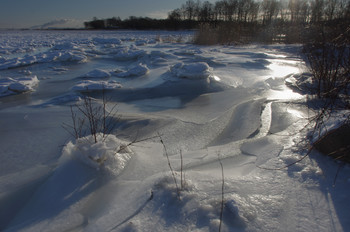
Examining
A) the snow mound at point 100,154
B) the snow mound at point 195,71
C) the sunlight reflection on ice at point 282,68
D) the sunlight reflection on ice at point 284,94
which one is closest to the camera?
the snow mound at point 100,154

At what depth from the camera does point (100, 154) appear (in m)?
1.60

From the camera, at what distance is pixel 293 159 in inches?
62.4

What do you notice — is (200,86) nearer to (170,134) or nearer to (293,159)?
(170,134)

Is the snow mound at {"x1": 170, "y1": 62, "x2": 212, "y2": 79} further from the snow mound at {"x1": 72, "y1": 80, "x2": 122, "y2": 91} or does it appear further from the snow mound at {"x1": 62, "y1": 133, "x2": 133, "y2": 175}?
the snow mound at {"x1": 62, "y1": 133, "x2": 133, "y2": 175}

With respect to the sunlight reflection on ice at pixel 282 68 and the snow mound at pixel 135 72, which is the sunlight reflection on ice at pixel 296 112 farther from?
the snow mound at pixel 135 72

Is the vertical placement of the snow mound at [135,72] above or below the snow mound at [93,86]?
above

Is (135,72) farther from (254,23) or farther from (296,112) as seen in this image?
(254,23)

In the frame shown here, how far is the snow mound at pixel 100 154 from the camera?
1.61 metres

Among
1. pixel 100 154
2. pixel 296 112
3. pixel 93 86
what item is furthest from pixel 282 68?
pixel 100 154

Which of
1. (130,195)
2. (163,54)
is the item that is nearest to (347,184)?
(130,195)

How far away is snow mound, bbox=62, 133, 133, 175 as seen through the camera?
1606 mm

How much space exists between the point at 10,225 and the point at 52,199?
24 cm

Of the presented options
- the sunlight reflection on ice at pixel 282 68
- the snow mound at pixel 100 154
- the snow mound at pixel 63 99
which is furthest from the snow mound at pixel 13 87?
the sunlight reflection on ice at pixel 282 68

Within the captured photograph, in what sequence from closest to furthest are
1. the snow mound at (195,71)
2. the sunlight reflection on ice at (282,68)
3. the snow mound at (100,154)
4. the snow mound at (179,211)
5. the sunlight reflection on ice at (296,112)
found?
the snow mound at (179,211) < the snow mound at (100,154) < the sunlight reflection on ice at (296,112) < the snow mound at (195,71) < the sunlight reflection on ice at (282,68)
